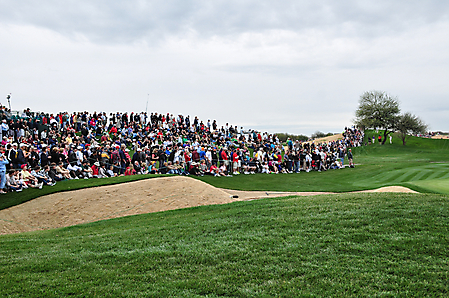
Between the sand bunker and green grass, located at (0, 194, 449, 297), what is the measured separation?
358 centimetres

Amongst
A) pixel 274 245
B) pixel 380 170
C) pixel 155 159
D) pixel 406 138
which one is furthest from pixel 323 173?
pixel 406 138

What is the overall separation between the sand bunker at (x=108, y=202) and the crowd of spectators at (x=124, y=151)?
1.67 meters

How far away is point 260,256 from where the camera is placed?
6023 millimetres

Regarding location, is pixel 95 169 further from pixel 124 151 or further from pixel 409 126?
pixel 409 126

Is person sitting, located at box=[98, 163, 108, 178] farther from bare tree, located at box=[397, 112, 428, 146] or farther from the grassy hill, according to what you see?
bare tree, located at box=[397, 112, 428, 146]

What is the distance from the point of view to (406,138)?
52.8 meters

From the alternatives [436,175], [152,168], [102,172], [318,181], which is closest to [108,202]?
[102,172]

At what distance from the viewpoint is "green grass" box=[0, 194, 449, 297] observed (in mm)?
4832

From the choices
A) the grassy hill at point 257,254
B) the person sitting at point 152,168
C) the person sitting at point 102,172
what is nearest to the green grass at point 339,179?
the person sitting at point 152,168

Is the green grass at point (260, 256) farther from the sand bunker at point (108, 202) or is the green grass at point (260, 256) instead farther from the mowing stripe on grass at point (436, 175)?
the mowing stripe on grass at point (436, 175)

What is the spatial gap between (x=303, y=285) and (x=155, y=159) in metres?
16.1

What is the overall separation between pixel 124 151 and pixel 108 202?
18.7ft

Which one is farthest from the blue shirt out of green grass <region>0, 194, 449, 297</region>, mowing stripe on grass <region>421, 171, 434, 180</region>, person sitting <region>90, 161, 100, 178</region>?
mowing stripe on grass <region>421, 171, 434, 180</region>

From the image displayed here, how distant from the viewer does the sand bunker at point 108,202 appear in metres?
12.2
